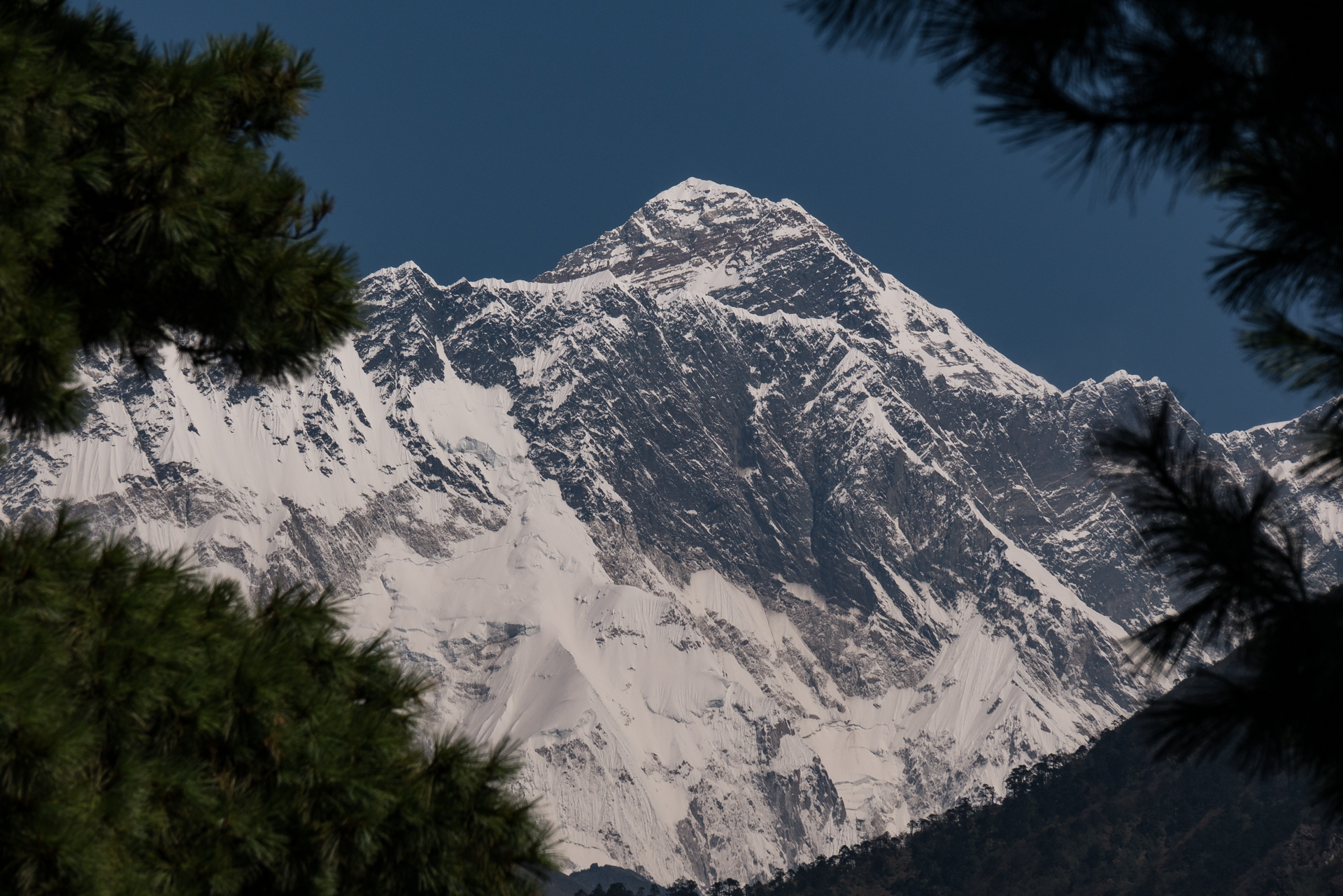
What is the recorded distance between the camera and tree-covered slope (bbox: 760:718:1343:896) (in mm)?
116062

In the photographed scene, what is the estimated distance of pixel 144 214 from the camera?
7039mm

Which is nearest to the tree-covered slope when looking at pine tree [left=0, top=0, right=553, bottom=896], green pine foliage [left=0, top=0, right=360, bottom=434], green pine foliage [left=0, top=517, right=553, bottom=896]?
green pine foliage [left=0, top=517, right=553, bottom=896]

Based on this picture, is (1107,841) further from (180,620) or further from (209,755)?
(180,620)

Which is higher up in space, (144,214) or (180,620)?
(144,214)

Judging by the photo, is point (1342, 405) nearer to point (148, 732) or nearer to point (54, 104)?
point (148, 732)

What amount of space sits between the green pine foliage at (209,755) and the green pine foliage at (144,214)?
1307mm

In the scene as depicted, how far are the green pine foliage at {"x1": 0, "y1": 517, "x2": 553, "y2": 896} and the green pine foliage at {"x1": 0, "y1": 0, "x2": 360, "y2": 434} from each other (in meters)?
1.31

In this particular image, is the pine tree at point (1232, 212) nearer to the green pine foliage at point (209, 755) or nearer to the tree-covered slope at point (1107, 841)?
the green pine foliage at point (209, 755)

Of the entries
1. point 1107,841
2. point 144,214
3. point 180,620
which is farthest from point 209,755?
point 1107,841

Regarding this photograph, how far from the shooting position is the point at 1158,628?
530 centimetres

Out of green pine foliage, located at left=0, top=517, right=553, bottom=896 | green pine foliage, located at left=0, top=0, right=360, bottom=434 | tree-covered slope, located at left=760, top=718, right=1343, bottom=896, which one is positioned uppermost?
tree-covered slope, located at left=760, top=718, right=1343, bottom=896

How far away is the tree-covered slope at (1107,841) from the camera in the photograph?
381 feet

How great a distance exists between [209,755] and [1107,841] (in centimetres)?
14226

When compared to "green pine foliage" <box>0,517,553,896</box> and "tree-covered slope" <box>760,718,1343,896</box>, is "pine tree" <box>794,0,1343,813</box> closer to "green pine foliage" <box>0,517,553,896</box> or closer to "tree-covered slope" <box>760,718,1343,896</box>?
"green pine foliage" <box>0,517,553,896</box>
